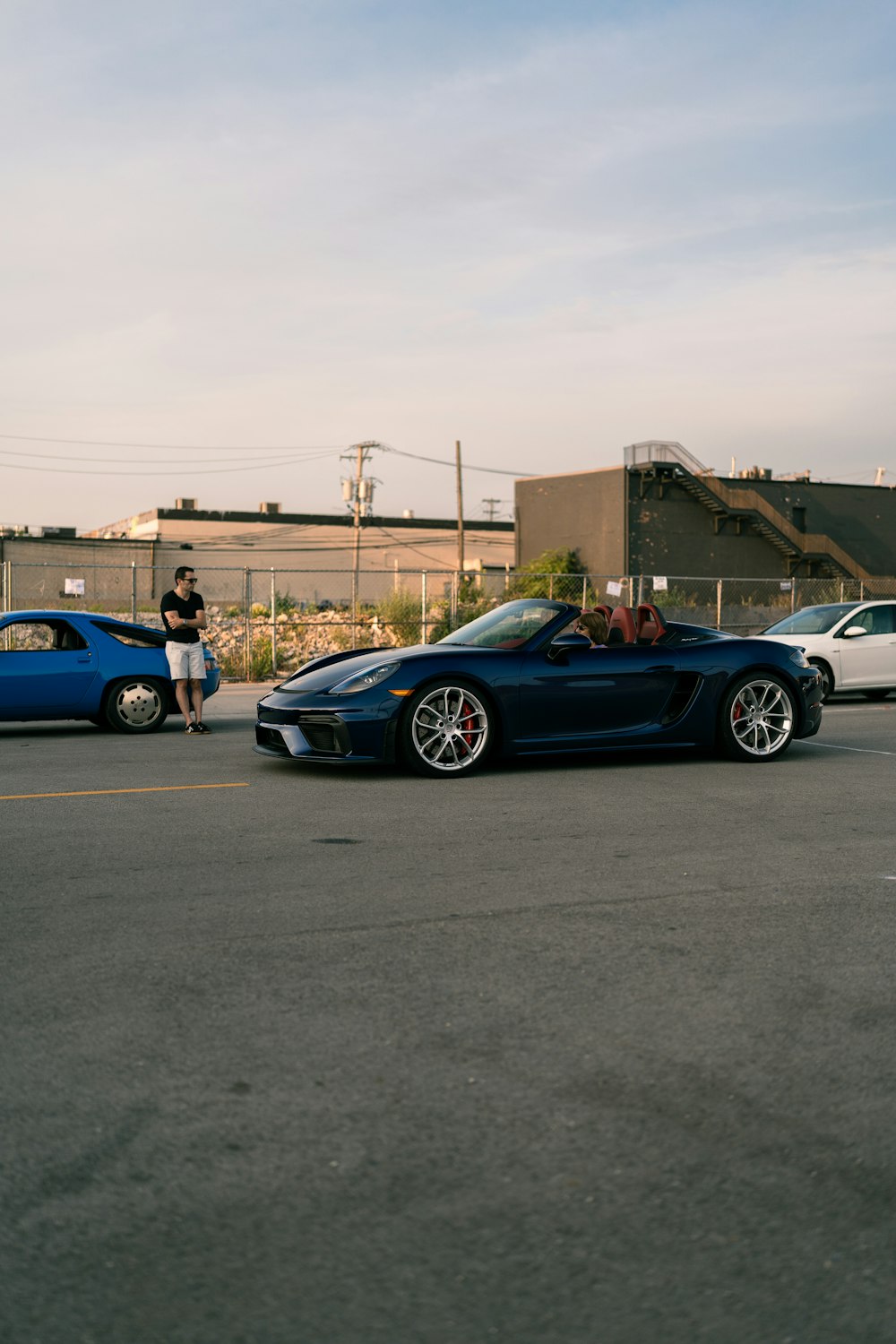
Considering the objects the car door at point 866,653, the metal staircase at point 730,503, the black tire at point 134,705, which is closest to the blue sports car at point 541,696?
the black tire at point 134,705

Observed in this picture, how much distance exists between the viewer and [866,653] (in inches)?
688

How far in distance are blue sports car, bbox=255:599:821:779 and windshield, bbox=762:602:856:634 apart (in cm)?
716

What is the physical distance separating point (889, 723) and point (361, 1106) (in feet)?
39.2

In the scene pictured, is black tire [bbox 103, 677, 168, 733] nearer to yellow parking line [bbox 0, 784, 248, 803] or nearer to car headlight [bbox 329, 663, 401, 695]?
yellow parking line [bbox 0, 784, 248, 803]

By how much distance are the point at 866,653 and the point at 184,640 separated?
31.2 feet

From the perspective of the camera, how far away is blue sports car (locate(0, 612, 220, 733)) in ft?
41.5

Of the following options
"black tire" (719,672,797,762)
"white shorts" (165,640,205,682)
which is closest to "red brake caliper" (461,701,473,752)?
"black tire" (719,672,797,762)

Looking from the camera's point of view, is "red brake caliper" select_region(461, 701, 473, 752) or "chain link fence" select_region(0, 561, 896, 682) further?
"chain link fence" select_region(0, 561, 896, 682)

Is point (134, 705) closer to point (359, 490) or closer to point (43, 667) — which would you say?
point (43, 667)

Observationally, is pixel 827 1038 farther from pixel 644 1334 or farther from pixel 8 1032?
pixel 8 1032

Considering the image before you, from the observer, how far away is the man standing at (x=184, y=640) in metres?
12.7

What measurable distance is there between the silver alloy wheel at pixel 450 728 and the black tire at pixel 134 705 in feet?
15.4

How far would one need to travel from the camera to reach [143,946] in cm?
480

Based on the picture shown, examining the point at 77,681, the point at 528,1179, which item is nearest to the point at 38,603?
the point at 77,681
